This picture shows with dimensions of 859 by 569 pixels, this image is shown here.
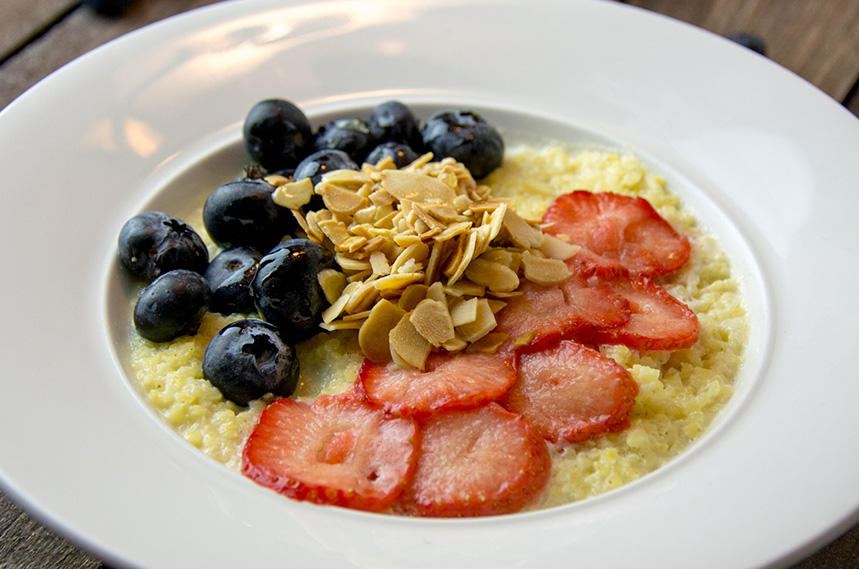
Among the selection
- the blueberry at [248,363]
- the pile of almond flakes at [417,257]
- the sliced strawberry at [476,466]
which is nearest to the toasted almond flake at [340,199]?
the pile of almond flakes at [417,257]

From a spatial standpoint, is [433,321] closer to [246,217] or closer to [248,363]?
[248,363]

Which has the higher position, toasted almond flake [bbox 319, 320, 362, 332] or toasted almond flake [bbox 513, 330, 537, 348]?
toasted almond flake [bbox 513, 330, 537, 348]

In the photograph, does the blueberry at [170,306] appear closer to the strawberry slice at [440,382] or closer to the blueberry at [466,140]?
the strawberry slice at [440,382]

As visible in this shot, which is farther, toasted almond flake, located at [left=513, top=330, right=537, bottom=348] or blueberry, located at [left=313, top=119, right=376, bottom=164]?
blueberry, located at [left=313, top=119, right=376, bottom=164]

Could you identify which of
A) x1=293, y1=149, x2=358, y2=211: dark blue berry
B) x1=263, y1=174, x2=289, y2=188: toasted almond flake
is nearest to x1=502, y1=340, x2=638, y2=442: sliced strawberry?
x1=293, y1=149, x2=358, y2=211: dark blue berry

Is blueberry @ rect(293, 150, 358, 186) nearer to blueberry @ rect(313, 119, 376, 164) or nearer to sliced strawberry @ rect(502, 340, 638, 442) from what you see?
blueberry @ rect(313, 119, 376, 164)

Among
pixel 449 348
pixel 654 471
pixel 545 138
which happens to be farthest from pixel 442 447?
pixel 545 138

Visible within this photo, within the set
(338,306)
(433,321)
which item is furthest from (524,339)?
(338,306)
